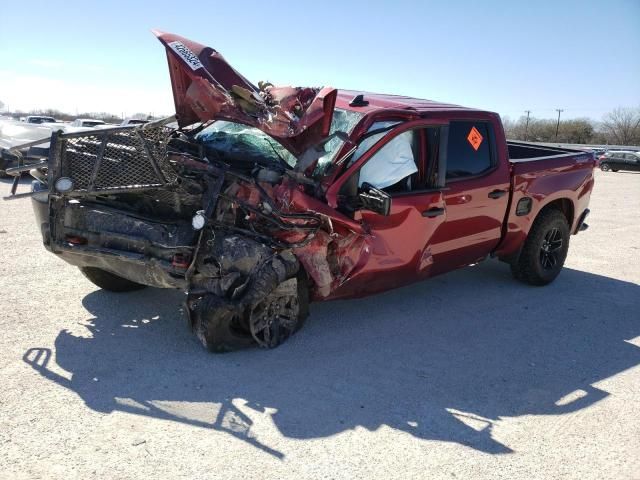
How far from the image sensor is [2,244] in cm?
680

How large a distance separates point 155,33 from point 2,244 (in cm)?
392

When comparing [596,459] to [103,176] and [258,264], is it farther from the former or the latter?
[103,176]

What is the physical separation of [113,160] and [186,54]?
101 cm

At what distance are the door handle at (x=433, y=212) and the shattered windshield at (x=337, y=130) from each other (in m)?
0.97

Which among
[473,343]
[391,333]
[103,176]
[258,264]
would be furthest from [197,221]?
[473,343]

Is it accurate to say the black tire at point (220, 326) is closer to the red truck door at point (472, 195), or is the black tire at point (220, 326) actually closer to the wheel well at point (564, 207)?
the red truck door at point (472, 195)

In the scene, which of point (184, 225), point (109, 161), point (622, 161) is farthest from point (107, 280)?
point (622, 161)

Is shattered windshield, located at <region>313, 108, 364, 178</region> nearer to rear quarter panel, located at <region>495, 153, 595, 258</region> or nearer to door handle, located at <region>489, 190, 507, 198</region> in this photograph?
door handle, located at <region>489, 190, 507, 198</region>

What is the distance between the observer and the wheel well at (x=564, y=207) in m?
6.36

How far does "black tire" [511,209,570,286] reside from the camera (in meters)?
6.15

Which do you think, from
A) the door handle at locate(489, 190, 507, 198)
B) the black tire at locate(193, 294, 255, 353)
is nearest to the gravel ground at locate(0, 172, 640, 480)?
the black tire at locate(193, 294, 255, 353)

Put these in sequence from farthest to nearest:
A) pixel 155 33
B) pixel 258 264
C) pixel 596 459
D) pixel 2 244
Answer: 1. pixel 2 244
2. pixel 155 33
3. pixel 258 264
4. pixel 596 459

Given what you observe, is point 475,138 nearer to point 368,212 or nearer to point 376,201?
point 368,212

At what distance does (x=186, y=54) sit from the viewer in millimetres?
4352
